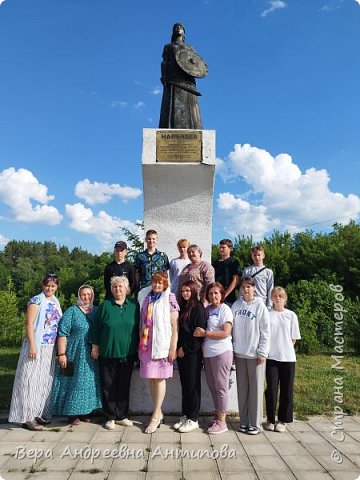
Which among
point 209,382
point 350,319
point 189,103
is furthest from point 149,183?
point 350,319

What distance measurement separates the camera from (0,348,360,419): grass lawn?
16.2 feet

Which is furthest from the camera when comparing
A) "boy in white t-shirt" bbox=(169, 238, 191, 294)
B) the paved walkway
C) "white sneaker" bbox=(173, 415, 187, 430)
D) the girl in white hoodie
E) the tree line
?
the tree line

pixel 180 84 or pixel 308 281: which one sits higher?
pixel 180 84

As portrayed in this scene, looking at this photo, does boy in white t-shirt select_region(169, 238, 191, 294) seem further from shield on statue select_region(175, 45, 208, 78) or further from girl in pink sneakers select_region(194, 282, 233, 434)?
shield on statue select_region(175, 45, 208, 78)

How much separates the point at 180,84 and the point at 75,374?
4378 mm

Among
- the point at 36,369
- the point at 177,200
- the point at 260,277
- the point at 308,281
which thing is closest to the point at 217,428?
the point at 260,277

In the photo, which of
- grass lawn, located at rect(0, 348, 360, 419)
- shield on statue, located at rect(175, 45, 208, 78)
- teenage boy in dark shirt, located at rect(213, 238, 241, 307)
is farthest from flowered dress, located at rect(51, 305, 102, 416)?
shield on statue, located at rect(175, 45, 208, 78)

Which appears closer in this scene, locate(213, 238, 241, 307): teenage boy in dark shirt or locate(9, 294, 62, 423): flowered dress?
locate(9, 294, 62, 423): flowered dress

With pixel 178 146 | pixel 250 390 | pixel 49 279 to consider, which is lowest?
pixel 250 390

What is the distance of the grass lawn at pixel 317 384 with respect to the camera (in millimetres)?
4938

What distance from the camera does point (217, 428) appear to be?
3986 millimetres

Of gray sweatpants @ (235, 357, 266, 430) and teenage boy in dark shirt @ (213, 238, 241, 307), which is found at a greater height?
teenage boy in dark shirt @ (213, 238, 241, 307)

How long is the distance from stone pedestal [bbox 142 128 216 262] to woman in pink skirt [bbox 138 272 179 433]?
1390 mm

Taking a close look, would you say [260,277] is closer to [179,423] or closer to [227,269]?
[227,269]
